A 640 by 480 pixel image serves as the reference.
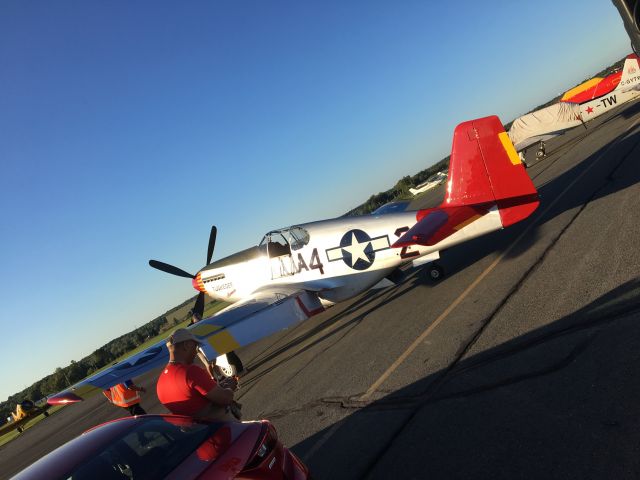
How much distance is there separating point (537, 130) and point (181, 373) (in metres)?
32.3

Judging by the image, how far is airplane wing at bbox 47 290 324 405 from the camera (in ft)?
26.3

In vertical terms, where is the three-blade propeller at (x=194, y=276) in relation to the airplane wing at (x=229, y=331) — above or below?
above

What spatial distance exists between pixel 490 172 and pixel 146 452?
31.2 feet

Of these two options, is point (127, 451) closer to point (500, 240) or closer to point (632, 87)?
point (500, 240)

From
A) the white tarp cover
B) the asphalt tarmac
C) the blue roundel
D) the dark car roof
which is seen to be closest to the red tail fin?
the asphalt tarmac

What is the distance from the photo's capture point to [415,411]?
15.5 feet

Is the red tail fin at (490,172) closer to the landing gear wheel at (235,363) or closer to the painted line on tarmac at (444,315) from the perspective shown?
the painted line on tarmac at (444,315)

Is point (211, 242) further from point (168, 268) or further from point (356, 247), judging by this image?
point (356, 247)

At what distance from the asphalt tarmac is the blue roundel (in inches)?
54.0

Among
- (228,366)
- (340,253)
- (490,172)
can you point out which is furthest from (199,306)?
(490,172)

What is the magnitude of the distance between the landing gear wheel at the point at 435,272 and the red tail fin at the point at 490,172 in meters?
1.75

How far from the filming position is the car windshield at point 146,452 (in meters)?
2.88

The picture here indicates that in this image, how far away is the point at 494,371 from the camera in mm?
4777

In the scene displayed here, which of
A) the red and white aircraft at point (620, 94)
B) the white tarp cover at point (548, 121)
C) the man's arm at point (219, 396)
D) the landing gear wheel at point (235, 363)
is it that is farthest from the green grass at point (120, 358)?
the red and white aircraft at point (620, 94)
